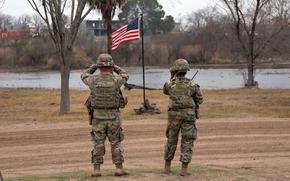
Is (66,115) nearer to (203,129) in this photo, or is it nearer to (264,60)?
(203,129)

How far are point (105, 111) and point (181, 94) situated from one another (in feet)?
3.89

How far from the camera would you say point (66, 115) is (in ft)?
66.6

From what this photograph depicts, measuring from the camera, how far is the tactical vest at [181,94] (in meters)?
8.81

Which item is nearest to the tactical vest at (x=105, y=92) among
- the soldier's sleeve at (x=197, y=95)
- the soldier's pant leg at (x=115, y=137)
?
the soldier's pant leg at (x=115, y=137)

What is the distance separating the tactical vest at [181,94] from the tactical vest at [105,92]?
0.88 metres

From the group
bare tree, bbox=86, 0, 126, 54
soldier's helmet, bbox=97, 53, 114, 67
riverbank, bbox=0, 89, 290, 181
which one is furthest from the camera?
bare tree, bbox=86, 0, 126, 54

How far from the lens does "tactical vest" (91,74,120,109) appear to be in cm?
859

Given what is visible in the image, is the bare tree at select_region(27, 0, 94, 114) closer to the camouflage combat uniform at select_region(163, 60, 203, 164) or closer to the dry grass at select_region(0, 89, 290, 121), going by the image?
the dry grass at select_region(0, 89, 290, 121)

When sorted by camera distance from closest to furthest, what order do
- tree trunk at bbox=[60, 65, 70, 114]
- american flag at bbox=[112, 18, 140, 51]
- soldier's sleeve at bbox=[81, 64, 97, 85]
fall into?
soldier's sleeve at bbox=[81, 64, 97, 85]
american flag at bbox=[112, 18, 140, 51]
tree trunk at bbox=[60, 65, 70, 114]

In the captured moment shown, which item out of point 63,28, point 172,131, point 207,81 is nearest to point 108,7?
point 63,28

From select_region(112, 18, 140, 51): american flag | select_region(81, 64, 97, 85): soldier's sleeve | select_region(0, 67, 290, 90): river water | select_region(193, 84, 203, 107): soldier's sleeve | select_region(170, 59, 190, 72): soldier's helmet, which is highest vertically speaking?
select_region(112, 18, 140, 51): american flag

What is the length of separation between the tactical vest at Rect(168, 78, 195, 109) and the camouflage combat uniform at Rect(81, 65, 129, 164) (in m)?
0.81

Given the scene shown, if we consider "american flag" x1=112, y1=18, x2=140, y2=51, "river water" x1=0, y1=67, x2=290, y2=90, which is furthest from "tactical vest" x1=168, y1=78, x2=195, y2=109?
"river water" x1=0, y1=67, x2=290, y2=90

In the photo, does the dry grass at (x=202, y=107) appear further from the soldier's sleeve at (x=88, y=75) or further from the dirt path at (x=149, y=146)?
the soldier's sleeve at (x=88, y=75)
